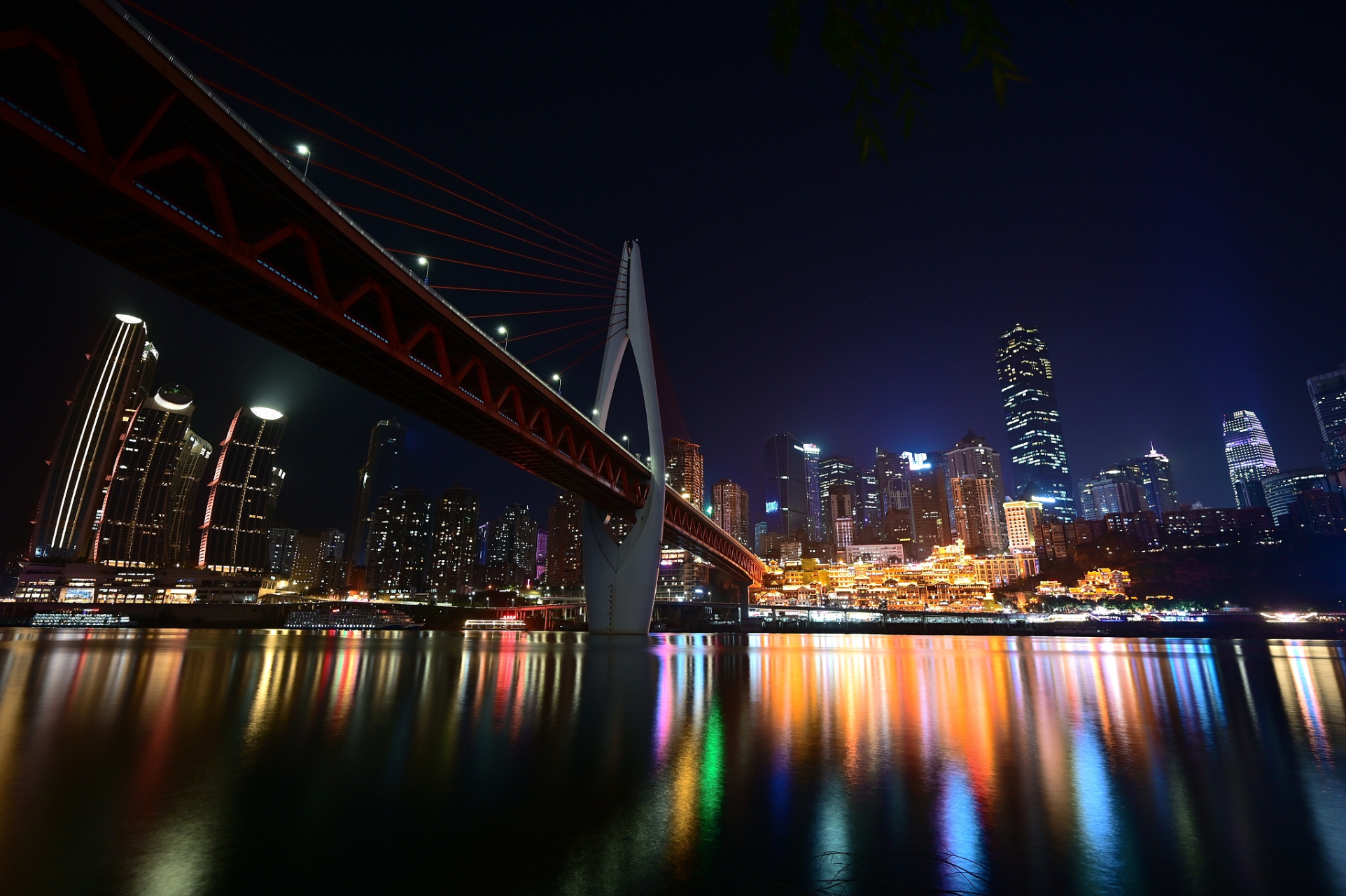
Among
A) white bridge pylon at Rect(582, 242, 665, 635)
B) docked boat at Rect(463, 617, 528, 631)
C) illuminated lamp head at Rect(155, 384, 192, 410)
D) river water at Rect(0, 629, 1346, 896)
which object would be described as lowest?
docked boat at Rect(463, 617, 528, 631)

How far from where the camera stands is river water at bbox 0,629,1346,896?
475 cm

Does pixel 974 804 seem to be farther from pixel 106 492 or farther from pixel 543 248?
pixel 106 492

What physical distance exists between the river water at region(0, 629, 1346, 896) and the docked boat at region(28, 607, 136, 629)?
313ft

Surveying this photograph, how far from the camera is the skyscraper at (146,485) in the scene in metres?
121

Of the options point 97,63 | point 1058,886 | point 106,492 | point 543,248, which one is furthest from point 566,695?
point 106,492

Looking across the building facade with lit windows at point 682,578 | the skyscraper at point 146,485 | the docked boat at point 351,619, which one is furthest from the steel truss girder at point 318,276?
the skyscraper at point 146,485

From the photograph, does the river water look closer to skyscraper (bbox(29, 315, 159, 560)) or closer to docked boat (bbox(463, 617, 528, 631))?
docked boat (bbox(463, 617, 528, 631))

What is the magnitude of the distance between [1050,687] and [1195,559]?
16087 cm

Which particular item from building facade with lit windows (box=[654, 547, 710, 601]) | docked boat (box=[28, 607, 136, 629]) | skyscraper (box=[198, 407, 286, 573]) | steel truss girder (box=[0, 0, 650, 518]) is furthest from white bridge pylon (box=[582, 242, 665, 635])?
skyscraper (box=[198, 407, 286, 573])

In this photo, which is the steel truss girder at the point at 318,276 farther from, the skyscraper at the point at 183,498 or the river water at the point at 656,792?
the skyscraper at the point at 183,498

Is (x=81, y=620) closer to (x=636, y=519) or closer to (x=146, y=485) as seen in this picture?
(x=146, y=485)

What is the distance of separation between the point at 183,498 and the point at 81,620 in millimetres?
57561

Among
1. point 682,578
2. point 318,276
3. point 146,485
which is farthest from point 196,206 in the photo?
point 682,578

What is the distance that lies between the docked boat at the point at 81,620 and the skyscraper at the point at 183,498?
1338 inches
